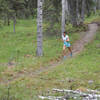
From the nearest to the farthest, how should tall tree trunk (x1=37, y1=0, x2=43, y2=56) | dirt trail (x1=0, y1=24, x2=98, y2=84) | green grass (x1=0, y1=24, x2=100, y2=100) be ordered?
green grass (x1=0, y1=24, x2=100, y2=100)
dirt trail (x1=0, y1=24, x2=98, y2=84)
tall tree trunk (x1=37, y1=0, x2=43, y2=56)

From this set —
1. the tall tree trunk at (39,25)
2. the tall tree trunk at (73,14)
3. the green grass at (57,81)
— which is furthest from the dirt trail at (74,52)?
the tall tree trunk at (73,14)

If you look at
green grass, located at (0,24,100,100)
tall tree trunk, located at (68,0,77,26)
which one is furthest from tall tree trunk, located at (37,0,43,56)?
tall tree trunk, located at (68,0,77,26)

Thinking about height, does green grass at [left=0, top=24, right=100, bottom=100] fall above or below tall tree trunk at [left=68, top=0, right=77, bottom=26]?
below

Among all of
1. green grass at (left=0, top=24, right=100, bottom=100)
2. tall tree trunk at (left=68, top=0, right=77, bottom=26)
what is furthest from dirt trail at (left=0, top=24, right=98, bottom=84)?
tall tree trunk at (left=68, top=0, right=77, bottom=26)

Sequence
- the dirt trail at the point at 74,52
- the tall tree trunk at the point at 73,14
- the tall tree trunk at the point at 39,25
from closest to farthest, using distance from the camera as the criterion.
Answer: the dirt trail at the point at 74,52 → the tall tree trunk at the point at 39,25 → the tall tree trunk at the point at 73,14

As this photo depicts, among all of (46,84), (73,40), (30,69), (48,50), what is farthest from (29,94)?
(73,40)

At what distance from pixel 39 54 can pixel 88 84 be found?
719 cm

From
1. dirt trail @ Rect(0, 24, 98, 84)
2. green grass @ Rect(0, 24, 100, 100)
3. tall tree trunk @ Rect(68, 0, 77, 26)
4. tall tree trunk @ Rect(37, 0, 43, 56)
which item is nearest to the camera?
green grass @ Rect(0, 24, 100, 100)

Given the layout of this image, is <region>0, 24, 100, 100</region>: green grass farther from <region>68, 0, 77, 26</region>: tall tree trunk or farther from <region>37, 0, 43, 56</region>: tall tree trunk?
<region>68, 0, 77, 26</region>: tall tree trunk

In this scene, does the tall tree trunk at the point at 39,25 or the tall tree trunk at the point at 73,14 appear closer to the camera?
the tall tree trunk at the point at 39,25

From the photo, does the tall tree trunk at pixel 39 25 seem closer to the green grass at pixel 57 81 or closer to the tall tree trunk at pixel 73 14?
the green grass at pixel 57 81

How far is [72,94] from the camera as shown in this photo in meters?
6.84

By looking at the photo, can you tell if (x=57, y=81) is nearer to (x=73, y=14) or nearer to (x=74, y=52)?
(x=74, y=52)

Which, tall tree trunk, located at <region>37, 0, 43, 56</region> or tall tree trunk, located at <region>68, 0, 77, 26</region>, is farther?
tall tree trunk, located at <region>68, 0, 77, 26</region>
